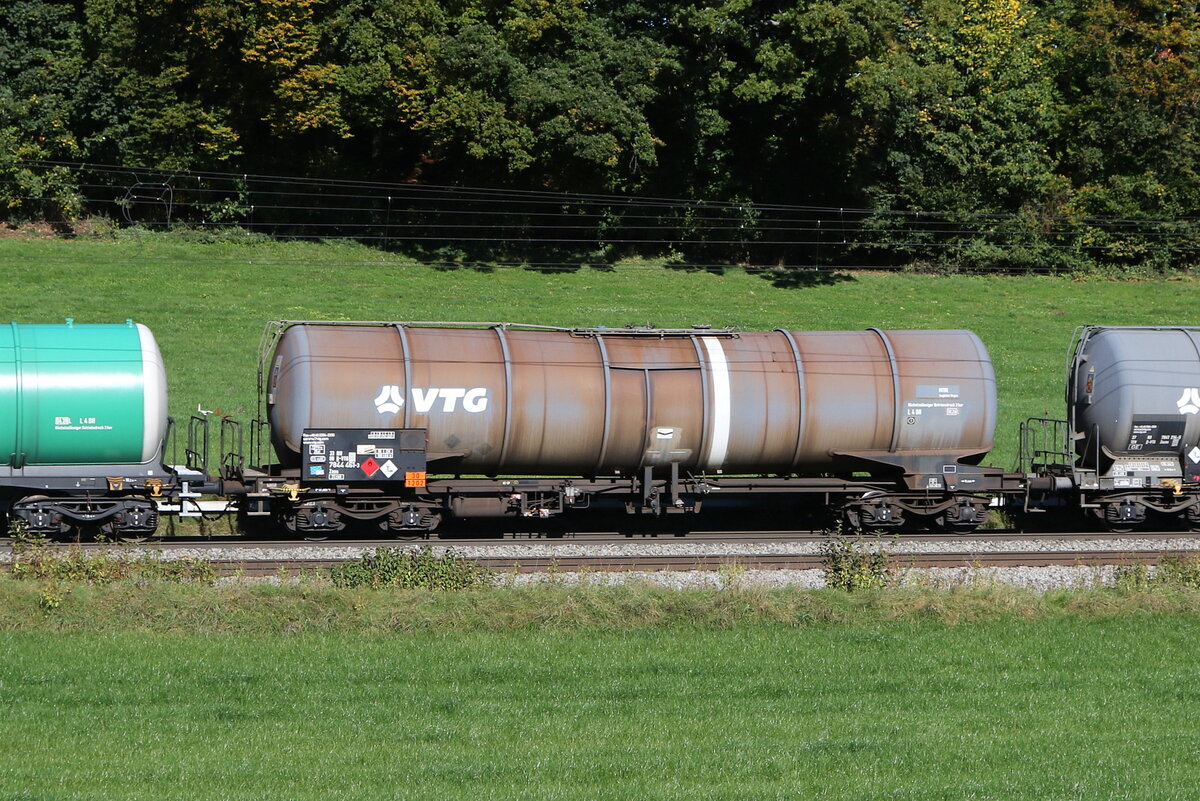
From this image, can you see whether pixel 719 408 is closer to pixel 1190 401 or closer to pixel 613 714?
pixel 1190 401

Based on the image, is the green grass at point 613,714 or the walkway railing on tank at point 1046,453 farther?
the walkway railing on tank at point 1046,453

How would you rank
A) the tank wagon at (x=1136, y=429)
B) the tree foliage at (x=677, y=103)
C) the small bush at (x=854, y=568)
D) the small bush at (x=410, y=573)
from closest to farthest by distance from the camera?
the small bush at (x=410, y=573) → the small bush at (x=854, y=568) → the tank wagon at (x=1136, y=429) → the tree foliage at (x=677, y=103)

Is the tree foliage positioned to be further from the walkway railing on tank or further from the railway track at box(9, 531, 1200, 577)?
the railway track at box(9, 531, 1200, 577)

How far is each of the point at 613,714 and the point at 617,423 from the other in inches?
361

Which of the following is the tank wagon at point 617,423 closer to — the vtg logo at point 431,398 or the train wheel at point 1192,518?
the vtg logo at point 431,398

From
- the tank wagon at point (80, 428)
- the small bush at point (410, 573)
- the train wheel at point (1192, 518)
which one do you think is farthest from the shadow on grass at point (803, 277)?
the small bush at point (410, 573)

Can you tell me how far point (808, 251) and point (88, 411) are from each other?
3722cm

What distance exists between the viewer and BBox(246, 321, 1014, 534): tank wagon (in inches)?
844

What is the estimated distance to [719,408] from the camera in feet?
74.0

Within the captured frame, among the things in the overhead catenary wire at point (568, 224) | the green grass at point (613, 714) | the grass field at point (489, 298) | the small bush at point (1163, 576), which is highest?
the overhead catenary wire at point (568, 224)

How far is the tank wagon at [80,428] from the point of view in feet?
67.3

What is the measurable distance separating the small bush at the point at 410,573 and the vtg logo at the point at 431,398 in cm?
318

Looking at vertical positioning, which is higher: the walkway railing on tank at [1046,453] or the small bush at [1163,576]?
the walkway railing on tank at [1046,453]

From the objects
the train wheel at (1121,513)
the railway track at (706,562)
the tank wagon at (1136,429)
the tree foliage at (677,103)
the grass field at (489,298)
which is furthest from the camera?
the tree foliage at (677,103)
